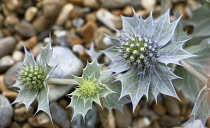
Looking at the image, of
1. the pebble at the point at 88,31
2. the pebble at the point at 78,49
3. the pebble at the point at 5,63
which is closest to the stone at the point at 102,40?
the pebble at the point at 88,31

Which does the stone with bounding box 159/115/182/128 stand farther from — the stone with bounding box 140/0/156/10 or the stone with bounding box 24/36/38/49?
the stone with bounding box 24/36/38/49

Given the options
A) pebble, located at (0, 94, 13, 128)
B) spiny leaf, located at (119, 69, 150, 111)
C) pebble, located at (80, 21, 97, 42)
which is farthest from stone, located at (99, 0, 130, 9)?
pebble, located at (0, 94, 13, 128)

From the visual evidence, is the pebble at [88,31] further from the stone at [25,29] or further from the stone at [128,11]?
the stone at [25,29]

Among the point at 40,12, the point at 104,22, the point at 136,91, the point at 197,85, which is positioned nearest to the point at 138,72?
the point at 136,91

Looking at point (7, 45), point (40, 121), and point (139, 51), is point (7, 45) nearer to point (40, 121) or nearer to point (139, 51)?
point (40, 121)

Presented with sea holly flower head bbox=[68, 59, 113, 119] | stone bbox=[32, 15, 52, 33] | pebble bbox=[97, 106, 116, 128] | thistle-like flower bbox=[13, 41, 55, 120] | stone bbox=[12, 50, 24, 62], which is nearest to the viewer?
sea holly flower head bbox=[68, 59, 113, 119]

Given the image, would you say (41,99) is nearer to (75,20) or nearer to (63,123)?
(63,123)
